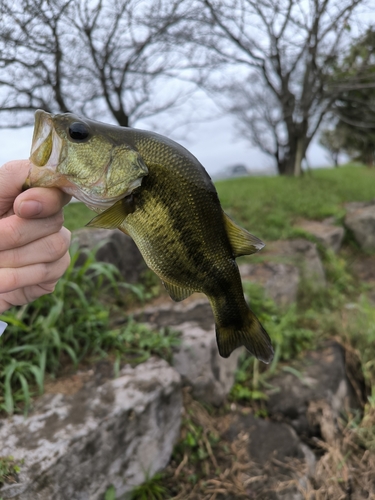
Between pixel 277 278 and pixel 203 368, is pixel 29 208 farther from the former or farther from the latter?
pixel 277 278

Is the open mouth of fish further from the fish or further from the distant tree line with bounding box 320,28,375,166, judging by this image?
the distant tree line with bounding box 320,28,375,166

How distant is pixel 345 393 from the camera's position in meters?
3.70

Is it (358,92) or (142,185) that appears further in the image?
(358,92)

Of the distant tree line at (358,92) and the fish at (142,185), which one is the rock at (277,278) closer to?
the fish at (142,185)

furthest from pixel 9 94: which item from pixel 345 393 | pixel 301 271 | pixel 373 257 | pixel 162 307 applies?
pixel 373 257

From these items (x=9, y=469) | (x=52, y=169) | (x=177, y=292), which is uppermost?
(x=52, y=169)

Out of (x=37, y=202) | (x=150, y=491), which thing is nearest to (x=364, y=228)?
(x=150, y=491)

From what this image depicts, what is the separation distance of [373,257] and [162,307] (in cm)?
542

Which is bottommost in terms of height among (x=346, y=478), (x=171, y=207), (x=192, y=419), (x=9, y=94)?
(x=346, y=478)

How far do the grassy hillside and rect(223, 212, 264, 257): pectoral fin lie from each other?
4536mm

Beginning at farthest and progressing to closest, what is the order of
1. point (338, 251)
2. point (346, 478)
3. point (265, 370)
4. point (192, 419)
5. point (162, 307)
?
point (338, 251) → point (162, 307) → point (265, 370) → point (192, 419) → point (346, 478)

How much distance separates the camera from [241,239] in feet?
4.41

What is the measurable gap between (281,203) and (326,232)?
4.94ft

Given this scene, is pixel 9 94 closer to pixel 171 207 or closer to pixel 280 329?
pixel 280 329
